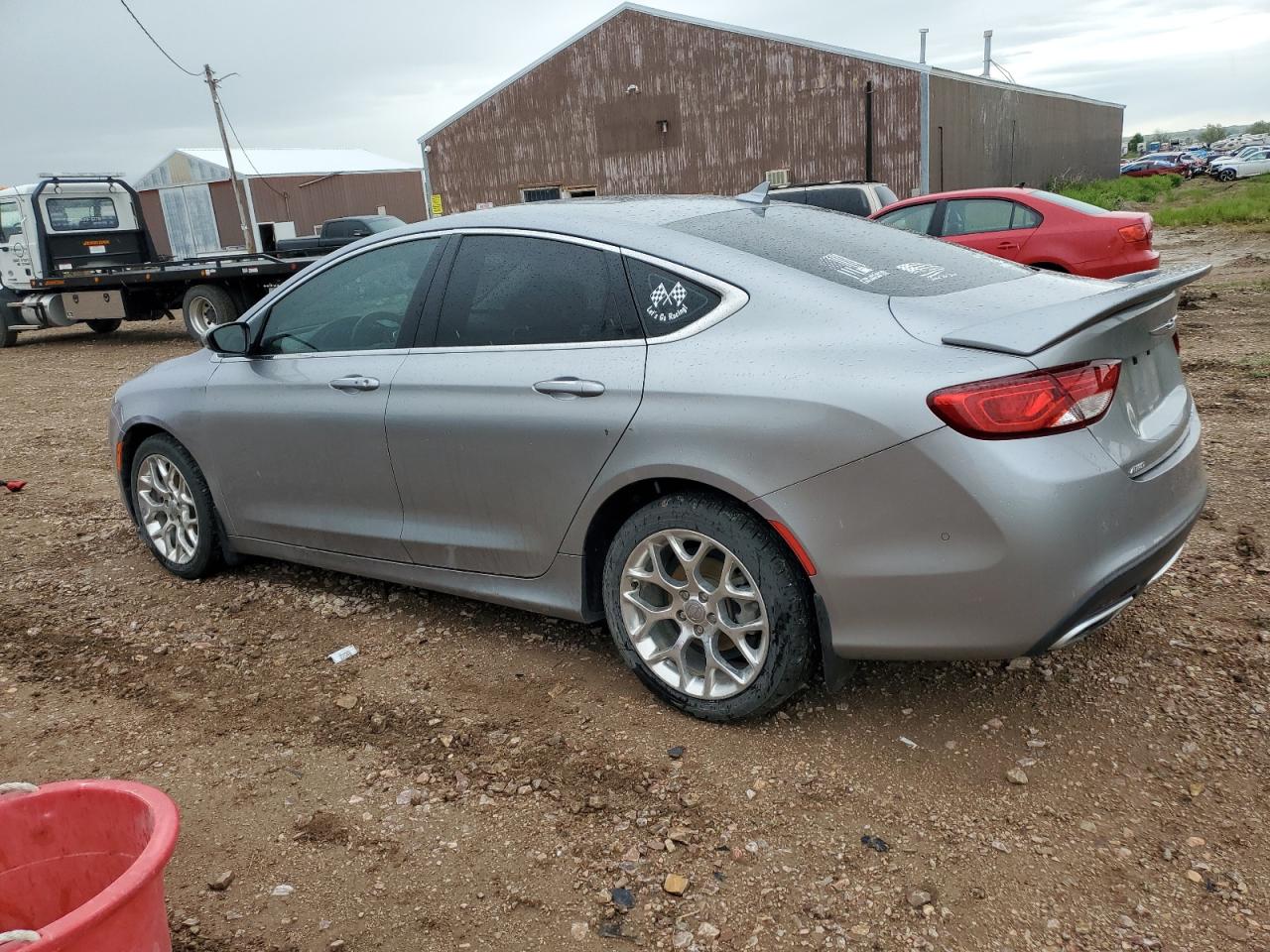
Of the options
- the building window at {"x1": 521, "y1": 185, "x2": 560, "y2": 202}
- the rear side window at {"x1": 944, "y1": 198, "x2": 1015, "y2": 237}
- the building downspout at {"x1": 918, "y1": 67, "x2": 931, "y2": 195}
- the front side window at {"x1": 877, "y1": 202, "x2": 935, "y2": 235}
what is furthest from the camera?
the building window at {"x1": 521, "y1": 185, "x2": 560, "y2": 202}

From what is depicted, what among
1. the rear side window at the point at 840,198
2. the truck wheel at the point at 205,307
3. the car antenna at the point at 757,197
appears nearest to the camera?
the car antenna at the point at 757,197

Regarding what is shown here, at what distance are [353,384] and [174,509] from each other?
148 cm

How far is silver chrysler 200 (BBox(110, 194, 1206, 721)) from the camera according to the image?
263cm

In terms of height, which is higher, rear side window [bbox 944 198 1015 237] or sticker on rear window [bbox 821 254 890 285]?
sticker on rear window [bbox 821 254 890 285]

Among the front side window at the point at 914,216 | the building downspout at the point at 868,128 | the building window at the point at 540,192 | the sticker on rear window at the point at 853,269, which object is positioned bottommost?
the front side window at the point at 914,216

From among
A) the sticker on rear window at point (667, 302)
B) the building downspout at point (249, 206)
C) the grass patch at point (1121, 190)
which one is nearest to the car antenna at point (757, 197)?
the sticker on rear window at point (667, 302)

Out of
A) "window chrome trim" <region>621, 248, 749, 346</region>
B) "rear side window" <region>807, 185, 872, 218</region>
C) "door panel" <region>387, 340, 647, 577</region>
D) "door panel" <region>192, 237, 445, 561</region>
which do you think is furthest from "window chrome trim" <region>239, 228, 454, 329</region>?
"rear side window" <region>807, 185, 872, 218</region>

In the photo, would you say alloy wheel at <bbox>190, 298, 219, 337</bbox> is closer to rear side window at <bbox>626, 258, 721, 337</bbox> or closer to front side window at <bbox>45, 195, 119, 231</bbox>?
front side window at <bbox>45, 195, 119, 231</bbox>

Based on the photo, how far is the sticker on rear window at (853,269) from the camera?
309 centimetres

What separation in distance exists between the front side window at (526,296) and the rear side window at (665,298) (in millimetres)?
92

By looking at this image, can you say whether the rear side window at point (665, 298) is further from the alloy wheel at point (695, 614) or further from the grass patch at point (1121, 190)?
the grass patch at point (1121, 190)

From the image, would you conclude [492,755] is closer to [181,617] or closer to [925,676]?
[925,676]

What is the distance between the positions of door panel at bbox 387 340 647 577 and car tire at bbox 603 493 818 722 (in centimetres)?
28

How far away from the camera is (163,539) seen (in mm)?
4879
